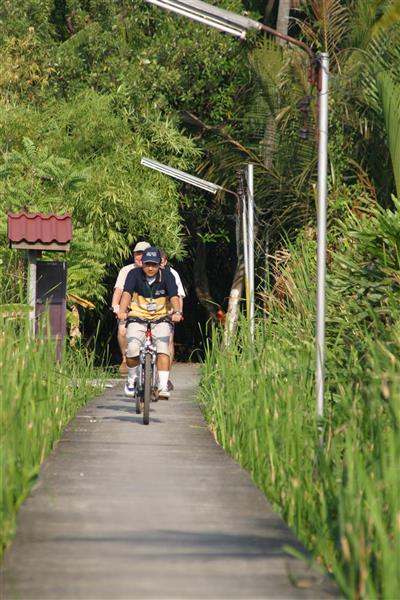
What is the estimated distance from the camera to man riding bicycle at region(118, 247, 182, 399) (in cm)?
1252

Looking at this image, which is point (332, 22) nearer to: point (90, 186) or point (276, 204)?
point (276, 204)

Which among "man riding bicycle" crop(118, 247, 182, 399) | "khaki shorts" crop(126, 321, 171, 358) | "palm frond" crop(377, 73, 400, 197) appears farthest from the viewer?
"palm frond" crop(377, 73, 400, 197)

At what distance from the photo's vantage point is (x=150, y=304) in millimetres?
12656

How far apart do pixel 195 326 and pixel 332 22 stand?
994 centimetres

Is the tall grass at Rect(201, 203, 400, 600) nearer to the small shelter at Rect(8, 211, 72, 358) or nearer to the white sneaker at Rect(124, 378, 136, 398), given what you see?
the white sneaker at Rect(124, 378, 136, 398)

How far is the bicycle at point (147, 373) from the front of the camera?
11.8 meters

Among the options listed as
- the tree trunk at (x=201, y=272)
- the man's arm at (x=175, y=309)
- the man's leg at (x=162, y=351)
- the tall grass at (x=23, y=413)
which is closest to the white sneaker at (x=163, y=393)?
the man's leg at (x=162, y=351)

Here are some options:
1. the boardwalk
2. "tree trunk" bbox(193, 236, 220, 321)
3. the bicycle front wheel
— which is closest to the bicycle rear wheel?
the bicycle front wheel

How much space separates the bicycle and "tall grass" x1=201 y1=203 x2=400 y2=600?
56 centimetres

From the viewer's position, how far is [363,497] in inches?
255

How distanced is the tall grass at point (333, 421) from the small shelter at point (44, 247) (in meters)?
2.51

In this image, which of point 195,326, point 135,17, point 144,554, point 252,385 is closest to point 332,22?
point 135,17

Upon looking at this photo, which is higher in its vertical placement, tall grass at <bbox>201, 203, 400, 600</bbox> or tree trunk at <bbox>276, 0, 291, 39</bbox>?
tree trunk at <bbox>276, 0, 291, 39</bbox>

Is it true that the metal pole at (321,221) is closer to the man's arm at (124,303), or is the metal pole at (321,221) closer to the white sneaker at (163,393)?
the man's arm at (124,303)
